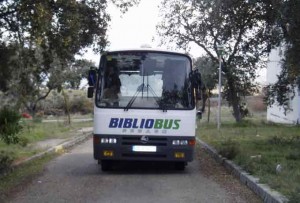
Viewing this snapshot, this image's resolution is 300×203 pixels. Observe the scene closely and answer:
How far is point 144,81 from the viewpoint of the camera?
544 inches

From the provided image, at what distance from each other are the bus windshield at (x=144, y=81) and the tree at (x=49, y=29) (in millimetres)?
863

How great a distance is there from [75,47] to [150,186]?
13.8 feet

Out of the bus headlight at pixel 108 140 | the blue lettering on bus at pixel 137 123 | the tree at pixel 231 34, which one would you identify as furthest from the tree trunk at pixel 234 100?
the bus headlight at pixel 108 140

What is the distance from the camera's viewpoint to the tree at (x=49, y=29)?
11.6m

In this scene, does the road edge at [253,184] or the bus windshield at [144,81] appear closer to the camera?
the road edge at [253,184]

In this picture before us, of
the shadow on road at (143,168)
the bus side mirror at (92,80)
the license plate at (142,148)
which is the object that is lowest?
the shadow on road at (143,168)

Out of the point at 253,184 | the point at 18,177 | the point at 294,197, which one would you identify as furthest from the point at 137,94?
the point at 294,197

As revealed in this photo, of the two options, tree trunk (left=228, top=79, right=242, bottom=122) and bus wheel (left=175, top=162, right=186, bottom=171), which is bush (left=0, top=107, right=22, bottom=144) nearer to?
bus wheel (left=175, top=162, right=186, bottom=171)

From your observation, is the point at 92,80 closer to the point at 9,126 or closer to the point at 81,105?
the point at 9,126

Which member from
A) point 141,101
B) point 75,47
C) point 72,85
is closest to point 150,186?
point 141,101

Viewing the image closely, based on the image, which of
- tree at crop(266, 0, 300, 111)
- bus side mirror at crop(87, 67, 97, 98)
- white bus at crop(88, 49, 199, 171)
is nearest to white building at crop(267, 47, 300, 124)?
tree at crop(266, 0, 300, 111)

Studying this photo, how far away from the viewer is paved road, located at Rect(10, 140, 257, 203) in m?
10.4

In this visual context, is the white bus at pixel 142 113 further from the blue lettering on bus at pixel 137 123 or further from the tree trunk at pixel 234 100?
the tree trunk at pixel 234 100

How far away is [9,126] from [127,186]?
10.5ft
